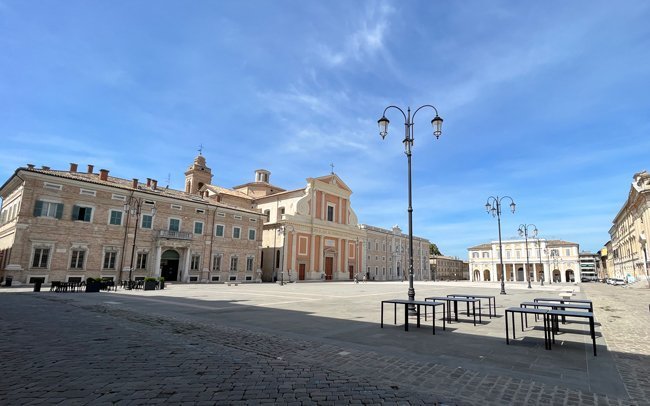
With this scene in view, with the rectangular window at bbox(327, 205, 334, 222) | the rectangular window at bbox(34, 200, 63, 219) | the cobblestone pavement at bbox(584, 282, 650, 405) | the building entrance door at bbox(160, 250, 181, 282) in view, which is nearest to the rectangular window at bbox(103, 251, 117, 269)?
the building entrance door at bbox(160, 250, 181, 282)

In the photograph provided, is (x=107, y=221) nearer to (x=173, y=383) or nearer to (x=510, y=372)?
(x=173, y=383)

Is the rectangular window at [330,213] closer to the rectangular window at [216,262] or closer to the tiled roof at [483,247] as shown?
the rectangular window at [216,262]

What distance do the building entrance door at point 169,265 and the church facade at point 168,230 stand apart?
0.31 ft

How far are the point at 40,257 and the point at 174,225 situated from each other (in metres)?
10.4

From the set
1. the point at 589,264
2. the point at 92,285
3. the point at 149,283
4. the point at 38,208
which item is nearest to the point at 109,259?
the point at 38,208

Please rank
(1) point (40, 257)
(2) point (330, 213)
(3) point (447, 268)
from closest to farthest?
(1) point (40, 257) < (2) point (330, 213) < (3) point (447, 268)

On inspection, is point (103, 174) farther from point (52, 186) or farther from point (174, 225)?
point (174, 225)

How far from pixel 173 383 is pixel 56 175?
29.0m

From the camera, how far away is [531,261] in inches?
3105

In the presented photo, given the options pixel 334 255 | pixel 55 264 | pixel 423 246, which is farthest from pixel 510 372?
pixel 423 246

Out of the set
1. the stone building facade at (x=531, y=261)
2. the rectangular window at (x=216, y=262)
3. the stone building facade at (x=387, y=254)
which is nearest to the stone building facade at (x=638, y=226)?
the stone building facade at (x=531, y=261)

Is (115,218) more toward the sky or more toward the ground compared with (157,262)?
more toward the sky

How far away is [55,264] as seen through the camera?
25391 millimetres

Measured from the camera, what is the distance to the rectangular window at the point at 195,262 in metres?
33.9
